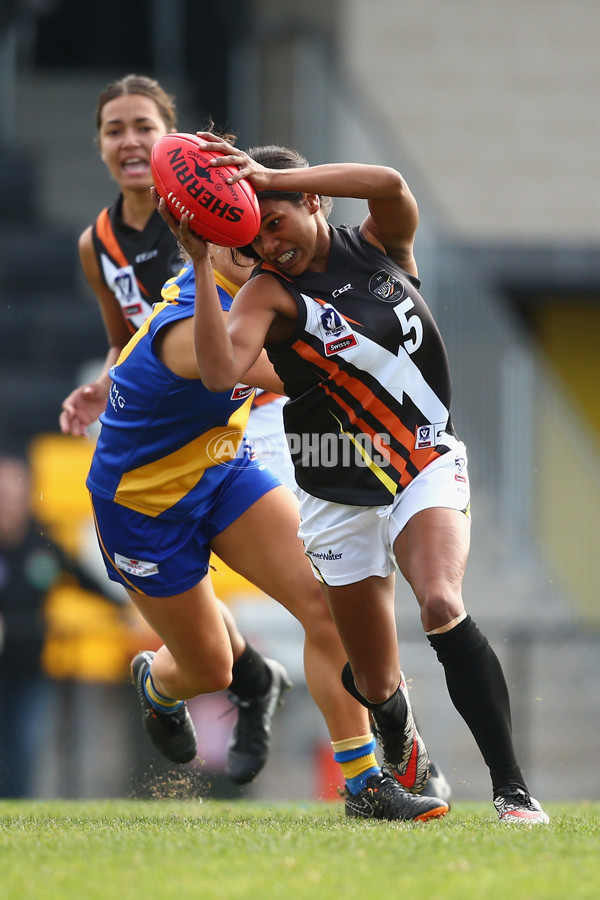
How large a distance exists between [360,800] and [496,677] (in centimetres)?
90

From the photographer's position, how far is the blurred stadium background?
340 inches

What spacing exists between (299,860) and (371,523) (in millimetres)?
1277

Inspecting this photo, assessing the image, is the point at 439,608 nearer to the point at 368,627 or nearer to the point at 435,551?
the point at 435,551

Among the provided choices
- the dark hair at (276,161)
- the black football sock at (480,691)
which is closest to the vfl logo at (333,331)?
the dark hair at (276,161)

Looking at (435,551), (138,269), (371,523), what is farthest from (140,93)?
(435,551)

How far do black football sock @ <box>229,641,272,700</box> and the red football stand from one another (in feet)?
7.47

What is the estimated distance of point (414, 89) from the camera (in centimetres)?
1377

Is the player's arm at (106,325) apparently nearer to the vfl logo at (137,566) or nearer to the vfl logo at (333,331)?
the vfl logo at (137,566)

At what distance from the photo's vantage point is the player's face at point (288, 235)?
4.01 metres

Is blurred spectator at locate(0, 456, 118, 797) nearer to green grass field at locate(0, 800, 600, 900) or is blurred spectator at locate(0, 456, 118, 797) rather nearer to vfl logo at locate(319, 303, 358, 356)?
green grass field at locate(0, 800, 600, 900)

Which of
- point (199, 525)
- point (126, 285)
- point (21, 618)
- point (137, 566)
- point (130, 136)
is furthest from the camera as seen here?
point (21, 618)

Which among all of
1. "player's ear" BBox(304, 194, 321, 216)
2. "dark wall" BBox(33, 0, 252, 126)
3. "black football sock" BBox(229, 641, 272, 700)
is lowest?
"black football sock" BBox(229, 641, 272, 700)

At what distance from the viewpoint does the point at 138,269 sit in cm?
562

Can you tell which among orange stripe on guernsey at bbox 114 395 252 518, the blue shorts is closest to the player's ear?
orange stripe on guernsey at bbox 114 395 252 518
